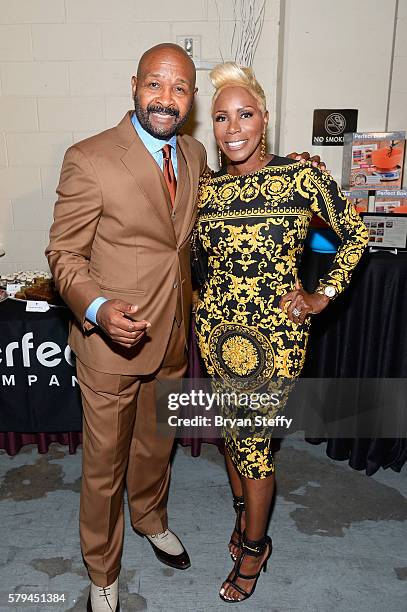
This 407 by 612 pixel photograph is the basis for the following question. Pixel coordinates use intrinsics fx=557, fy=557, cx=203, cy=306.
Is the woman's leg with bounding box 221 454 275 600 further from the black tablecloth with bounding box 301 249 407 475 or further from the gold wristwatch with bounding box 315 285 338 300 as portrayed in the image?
the black tablecloth with bounding box 301 249 407 475

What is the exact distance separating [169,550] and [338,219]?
1.42 metres

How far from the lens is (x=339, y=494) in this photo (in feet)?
8.61

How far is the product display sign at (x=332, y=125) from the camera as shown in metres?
3.09

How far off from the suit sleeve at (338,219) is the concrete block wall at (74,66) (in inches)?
66.0

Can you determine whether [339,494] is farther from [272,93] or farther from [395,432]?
[272,93]

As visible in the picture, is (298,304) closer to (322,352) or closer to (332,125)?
(322,352)

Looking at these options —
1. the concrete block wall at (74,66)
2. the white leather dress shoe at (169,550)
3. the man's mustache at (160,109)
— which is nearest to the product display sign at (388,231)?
the concrete block wall at (74,66)

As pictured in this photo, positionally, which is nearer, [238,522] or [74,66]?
[238,522]

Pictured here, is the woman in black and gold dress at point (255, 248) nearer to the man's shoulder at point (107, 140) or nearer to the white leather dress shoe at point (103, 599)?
the man's shoulder at point (107, 140)

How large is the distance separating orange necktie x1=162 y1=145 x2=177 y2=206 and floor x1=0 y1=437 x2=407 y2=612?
4.66ft

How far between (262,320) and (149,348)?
14.8 inches

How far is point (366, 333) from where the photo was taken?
Answer: 2.69m

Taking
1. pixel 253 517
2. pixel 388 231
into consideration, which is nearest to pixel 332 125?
pixel 388 231

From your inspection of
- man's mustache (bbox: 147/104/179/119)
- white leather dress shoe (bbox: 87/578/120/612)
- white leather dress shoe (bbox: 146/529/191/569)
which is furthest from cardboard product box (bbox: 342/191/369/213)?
white leather dress shoe (bbox: 87/578/120/612)
